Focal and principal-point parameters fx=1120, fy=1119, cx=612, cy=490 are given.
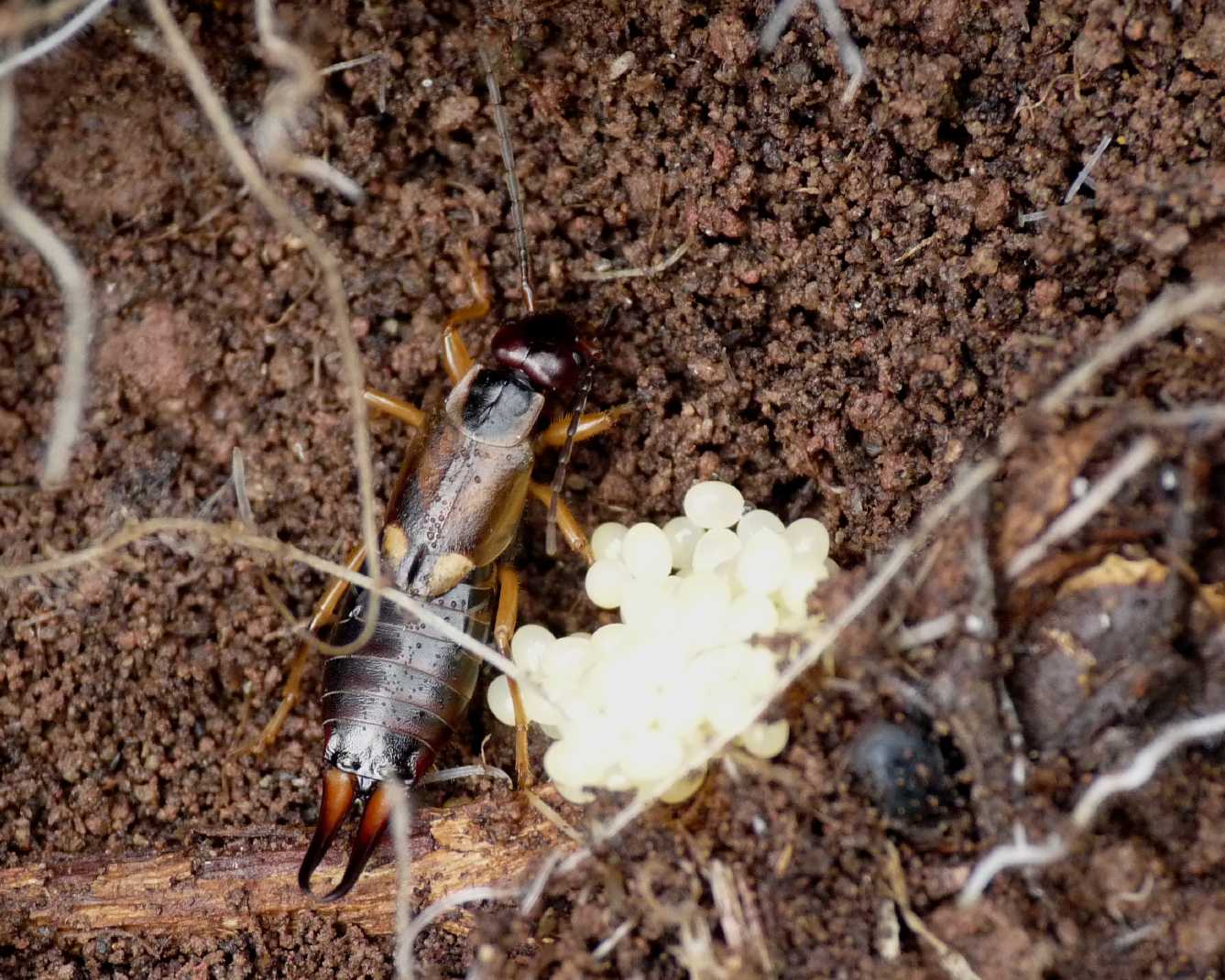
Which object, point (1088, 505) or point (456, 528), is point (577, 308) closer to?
point (456, 528)

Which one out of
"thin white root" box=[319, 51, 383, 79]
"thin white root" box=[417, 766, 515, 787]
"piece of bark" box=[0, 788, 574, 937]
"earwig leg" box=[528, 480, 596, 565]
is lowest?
"piece of bark" box=[0, 788, 574, 937]

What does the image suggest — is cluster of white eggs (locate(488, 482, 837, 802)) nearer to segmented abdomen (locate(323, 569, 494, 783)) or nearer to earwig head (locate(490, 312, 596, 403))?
segmented abdomen (locate(323, 569, 494, 783))

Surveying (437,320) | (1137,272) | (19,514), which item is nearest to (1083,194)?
(1137,272)

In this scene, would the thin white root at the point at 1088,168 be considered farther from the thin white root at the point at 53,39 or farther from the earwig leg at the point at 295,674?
the thin white root at the point at 53,39

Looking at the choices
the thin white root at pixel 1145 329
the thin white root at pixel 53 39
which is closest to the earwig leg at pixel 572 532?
the thin white root at pixel 1145 329

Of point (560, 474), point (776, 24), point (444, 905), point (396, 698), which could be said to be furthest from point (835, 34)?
point (444, 905)

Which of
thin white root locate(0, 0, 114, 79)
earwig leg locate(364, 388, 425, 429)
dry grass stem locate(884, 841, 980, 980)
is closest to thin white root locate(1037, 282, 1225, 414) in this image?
dry grass stem locate(884, 841, 980, 980)

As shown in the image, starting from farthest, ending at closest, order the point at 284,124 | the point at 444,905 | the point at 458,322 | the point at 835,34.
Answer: the point at 458,322
the point at 284,124
the point at 835,34
the point at 444,905
